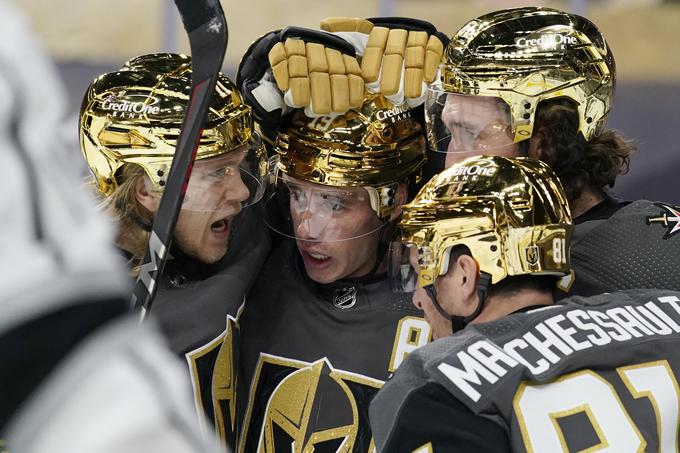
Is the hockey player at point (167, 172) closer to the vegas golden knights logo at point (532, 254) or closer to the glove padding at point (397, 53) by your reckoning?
the glove padding at point (397, 53)

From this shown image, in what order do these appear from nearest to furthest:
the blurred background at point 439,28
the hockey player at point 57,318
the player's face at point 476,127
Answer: the hockey player at point 57,318
the player's face at point 476,127
the blurred background at point 439,28

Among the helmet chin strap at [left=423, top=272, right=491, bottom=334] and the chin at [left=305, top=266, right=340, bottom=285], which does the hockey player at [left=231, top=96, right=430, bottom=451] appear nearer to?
the chin at [left=305, top=266, right=340, bottom=285]

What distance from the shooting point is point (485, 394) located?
1.39 metres

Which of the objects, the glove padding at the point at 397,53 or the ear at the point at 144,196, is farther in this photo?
the glove padding at the point at 397,53

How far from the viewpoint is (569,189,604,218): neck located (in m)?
2.03

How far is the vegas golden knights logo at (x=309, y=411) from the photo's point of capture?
2018 millimetres

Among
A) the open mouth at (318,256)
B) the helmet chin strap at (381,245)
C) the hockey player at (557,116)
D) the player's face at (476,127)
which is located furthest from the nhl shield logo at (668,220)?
the open mouth at (318,256)

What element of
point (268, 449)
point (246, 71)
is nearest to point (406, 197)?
point (246, 71)

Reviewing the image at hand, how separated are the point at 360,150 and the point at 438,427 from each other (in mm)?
785

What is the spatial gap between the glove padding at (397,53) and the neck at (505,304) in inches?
24.5

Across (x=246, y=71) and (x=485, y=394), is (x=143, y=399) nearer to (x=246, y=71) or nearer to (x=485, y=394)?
(x=485, y=394)

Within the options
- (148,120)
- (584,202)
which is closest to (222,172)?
(148,120)

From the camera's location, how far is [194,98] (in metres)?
1.51

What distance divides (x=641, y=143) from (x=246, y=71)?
242cm
